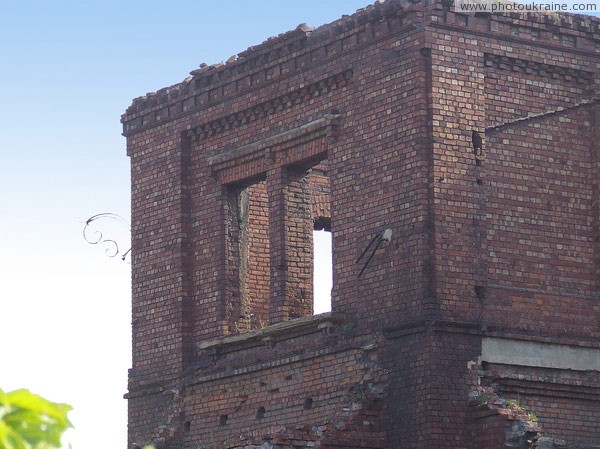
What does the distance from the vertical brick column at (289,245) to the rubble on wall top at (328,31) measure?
1.58 m

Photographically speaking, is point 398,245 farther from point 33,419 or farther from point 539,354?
point 33,419

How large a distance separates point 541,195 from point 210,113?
4811 mm

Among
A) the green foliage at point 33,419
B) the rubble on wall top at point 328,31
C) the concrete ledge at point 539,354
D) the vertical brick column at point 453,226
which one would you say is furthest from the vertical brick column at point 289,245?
the green foliage at point 33,419

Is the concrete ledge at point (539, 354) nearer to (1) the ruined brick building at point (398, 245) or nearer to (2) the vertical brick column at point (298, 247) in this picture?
(1) the ruined brick building at point (398, 245)

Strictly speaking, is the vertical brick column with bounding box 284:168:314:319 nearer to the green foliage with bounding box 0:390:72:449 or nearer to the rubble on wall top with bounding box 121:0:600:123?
the rubble on wall top with bounding box 121:0:600:123

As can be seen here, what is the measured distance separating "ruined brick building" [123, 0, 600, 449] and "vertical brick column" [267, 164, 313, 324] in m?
0.03

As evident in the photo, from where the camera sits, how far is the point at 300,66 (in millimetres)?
15930

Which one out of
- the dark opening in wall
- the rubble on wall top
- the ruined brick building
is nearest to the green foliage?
the ruined brick building

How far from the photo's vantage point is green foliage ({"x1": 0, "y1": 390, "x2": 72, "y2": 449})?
1940 mm

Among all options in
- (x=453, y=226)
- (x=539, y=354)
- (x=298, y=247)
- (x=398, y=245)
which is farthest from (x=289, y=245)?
(x=539, y=354)

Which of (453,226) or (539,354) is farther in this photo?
(539,354)

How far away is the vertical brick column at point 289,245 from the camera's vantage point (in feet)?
51.3

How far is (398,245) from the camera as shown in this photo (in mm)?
14086

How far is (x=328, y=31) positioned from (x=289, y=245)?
2.65 meters
